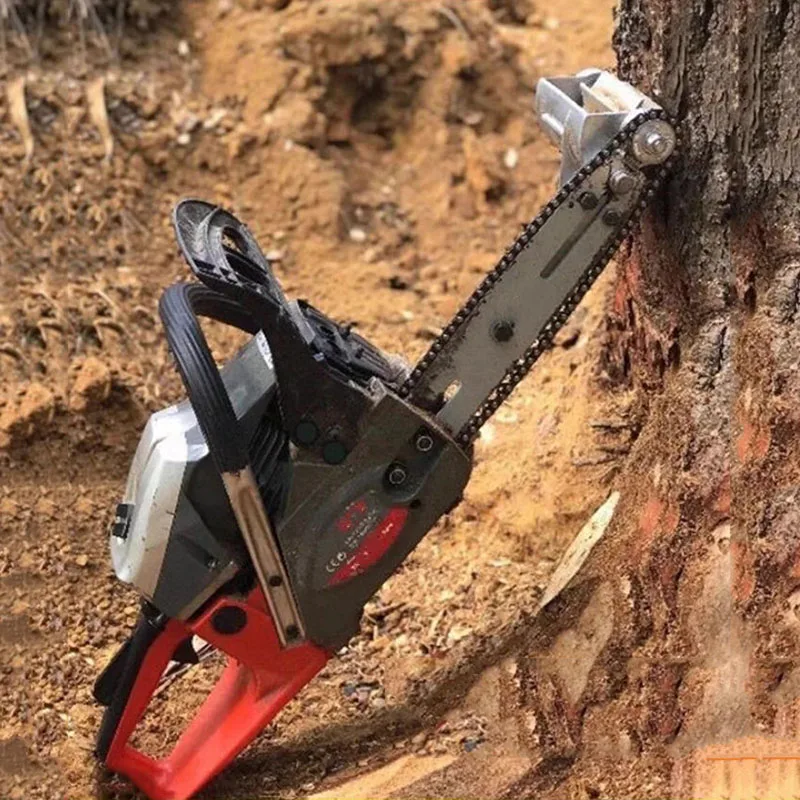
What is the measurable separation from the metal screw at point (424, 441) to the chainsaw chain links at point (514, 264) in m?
0.06

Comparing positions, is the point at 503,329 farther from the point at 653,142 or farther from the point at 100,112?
the point at 100,112

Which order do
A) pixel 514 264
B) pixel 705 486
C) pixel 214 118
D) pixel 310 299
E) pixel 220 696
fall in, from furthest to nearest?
pixel 214 118 → pixel 310 299 → pixel 220 696 → pixel 705 486 → pixel 514 264

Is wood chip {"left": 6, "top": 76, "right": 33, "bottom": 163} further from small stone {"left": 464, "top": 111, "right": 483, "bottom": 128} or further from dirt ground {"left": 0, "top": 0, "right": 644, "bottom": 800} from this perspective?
small stone {"left": 464, "top": 111, "right": 483, "bottom": 128}

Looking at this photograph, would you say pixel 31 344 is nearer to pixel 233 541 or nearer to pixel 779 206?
pixel 233 541

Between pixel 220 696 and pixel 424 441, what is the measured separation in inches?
28.2

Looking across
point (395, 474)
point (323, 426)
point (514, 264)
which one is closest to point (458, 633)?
point (395, 474)

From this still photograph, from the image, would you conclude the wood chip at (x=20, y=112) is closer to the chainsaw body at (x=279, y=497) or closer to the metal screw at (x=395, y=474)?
the chainsaw body at (x=279, y=497)

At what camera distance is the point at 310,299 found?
4359 millimetres

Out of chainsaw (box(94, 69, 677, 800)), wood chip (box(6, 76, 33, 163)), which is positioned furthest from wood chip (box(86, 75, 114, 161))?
chainsaw (box(94, 69, 677, 800))

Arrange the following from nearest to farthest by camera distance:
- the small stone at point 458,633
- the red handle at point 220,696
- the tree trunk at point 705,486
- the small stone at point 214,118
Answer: the tree trunk at point 705,486, the red handle at point 220,696, the small stone at point 458,633, the small stone at point 214,118

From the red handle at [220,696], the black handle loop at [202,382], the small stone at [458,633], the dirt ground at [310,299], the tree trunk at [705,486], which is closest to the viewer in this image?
the black handle loop at [202,382]

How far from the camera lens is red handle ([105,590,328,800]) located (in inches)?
100

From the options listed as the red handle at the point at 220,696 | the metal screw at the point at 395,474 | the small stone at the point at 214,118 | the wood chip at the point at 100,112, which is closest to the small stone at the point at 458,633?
the red handle at the point at 220,696

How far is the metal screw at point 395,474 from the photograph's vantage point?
2.46m
